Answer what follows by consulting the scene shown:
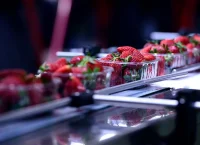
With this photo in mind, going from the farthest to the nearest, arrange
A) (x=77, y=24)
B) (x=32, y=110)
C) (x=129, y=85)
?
(x=77, y=24), (x=129, y=85), (x=32, y=110)

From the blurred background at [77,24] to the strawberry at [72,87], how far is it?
1806 mm

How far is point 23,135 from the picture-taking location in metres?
0.78

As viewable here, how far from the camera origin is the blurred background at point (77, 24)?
11.6 ft

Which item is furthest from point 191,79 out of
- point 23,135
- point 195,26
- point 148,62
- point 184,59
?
point 195,26

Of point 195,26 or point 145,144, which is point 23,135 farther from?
point 195,26

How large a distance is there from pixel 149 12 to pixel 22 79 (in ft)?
14.3

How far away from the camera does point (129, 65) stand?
1225 millimetres

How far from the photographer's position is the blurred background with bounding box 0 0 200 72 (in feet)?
11.6

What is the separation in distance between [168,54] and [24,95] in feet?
2.95

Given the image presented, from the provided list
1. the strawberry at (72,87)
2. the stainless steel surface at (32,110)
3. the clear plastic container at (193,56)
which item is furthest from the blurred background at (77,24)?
the stainless steel surface at (32,110)

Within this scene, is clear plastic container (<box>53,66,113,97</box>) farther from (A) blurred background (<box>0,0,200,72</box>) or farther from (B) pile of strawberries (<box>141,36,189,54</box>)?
(A) blurred background (<box>0,0,200,72</box>)

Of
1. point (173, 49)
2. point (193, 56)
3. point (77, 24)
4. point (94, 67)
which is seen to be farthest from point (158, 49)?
point (77, 24)

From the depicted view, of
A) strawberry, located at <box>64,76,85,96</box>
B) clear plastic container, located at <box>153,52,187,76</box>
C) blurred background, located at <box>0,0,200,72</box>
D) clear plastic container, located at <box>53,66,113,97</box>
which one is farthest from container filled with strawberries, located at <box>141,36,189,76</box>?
blurred background, located at <box>0,0,200,72</box>

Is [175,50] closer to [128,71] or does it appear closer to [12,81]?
[128,71]
